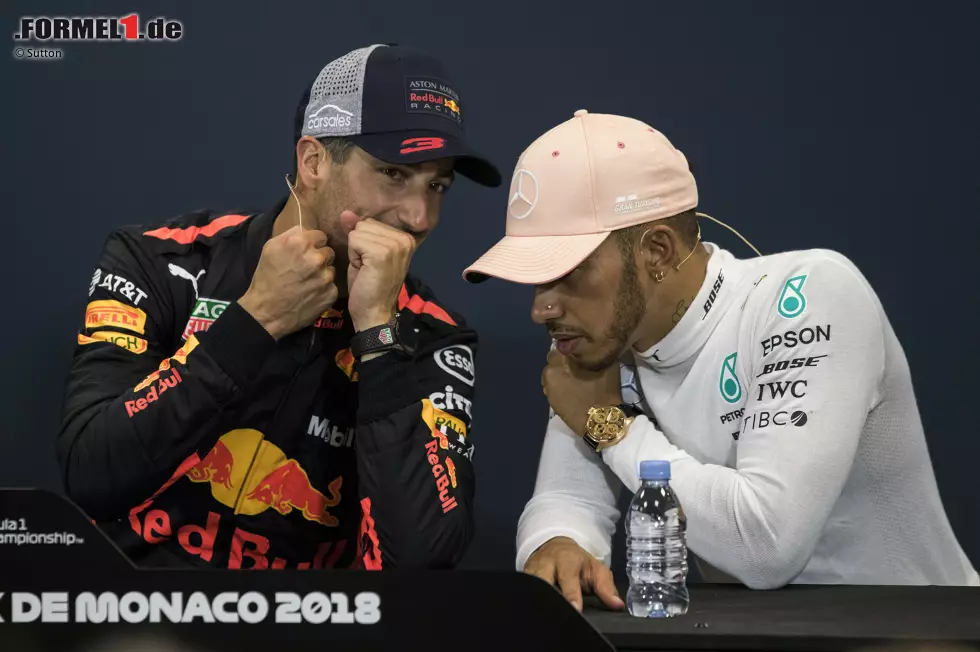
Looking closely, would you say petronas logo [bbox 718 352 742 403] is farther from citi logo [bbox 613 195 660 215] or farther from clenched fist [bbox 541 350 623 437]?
citi logo [bbox 613 195 660 215]

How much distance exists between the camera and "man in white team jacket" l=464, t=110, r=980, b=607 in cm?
155

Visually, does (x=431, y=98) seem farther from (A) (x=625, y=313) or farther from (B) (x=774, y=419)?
(B) (x=774, y=419)

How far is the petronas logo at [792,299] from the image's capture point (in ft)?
5.30

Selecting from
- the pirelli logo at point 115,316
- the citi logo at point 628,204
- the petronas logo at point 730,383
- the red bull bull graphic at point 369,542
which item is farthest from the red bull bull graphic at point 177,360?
the petronas logo at point 730,383

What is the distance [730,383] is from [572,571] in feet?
1.38

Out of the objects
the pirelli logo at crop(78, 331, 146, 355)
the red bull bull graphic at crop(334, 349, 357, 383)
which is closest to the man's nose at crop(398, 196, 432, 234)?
the red bull bull graphic at crop(334, 349, 357, 383)

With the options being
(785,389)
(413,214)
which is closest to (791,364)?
(785,389)

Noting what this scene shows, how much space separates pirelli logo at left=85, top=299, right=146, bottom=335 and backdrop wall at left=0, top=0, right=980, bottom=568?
1.84 feet

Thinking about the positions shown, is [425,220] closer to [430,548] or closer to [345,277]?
[345,277]

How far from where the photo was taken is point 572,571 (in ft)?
4.96

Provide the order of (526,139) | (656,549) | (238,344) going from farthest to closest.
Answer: (526,139) → (238,344) → (656,549)

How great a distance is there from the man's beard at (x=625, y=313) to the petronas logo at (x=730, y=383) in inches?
6.0

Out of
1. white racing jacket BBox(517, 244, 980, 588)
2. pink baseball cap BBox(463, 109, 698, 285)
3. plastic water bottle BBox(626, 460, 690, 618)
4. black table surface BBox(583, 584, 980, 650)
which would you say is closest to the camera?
black table surface BBox(583, 584, 980, 650)

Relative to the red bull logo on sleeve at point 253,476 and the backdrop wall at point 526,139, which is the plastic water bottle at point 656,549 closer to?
the red bull logo on sleeve at point 253,476
